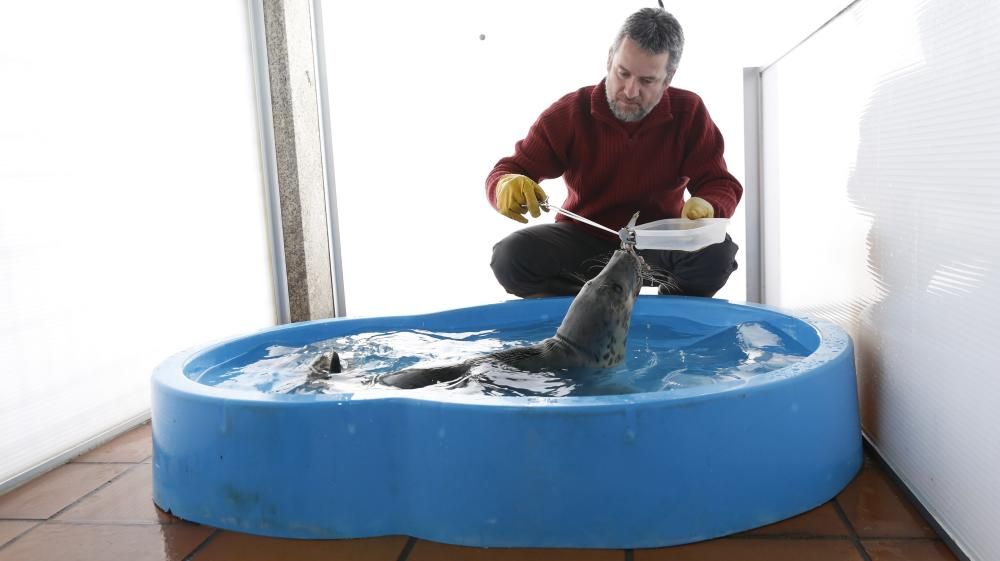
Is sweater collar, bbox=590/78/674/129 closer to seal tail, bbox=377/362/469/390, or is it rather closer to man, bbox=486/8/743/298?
man, bbox=486/8/743/298

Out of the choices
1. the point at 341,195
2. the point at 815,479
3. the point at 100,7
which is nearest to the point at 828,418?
the point at 815,479

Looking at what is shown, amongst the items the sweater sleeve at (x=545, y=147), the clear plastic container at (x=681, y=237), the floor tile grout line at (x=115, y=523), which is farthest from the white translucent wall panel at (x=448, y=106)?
the floor tile grout line at (x=115, y=523)

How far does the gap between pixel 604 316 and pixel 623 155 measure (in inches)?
51.6

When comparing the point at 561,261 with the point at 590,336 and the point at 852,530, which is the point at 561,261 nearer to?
the point at 590,336

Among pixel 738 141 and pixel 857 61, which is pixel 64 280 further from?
pixel 738 141

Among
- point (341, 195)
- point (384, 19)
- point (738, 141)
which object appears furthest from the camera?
point (341, 195)

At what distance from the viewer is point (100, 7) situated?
2.72m

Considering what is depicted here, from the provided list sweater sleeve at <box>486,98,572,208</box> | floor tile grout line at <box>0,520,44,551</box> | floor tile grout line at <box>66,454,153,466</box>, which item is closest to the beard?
sweater sleeve at <box>486,98,572,208</box>

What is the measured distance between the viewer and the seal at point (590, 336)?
2.20 m

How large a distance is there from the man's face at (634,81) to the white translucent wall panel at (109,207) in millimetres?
1924

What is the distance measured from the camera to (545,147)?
3.41 metres

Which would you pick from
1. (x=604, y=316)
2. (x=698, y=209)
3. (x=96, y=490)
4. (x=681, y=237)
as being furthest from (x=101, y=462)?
(x=698, y=209)

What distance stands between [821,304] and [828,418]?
39.1 inches

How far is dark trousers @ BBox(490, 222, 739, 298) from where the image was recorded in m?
3.33
